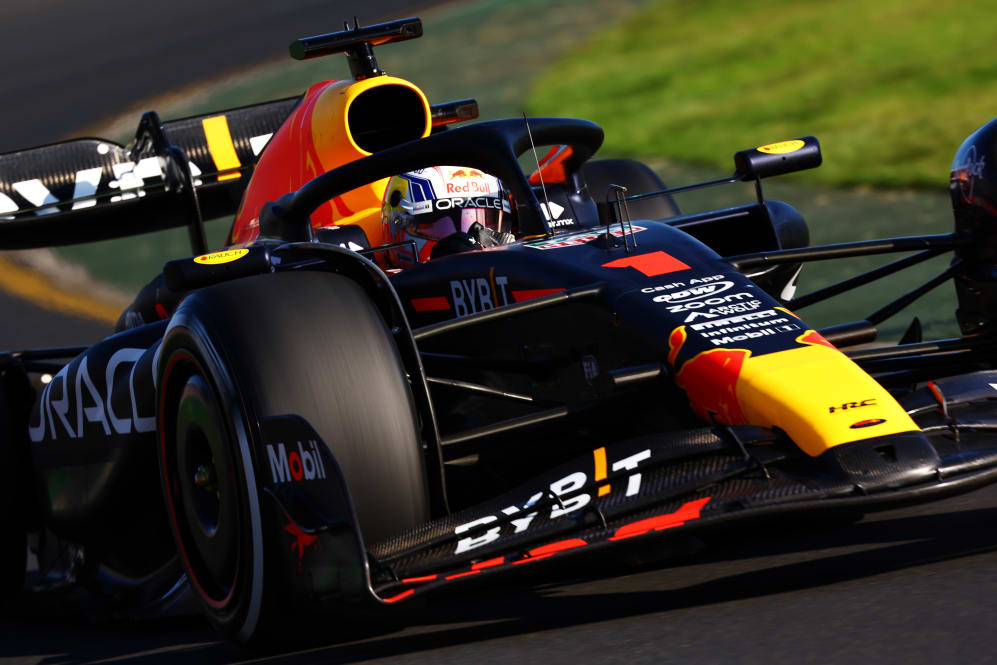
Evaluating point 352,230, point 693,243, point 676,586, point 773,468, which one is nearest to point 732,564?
point 676,586

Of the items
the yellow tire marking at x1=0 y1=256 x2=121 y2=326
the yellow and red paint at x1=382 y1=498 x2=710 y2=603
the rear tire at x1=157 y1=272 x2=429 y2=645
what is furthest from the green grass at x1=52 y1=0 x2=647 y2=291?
the yellow and red paint at x1=382 y1=498 x2=710 y2=603

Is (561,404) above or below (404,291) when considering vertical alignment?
below

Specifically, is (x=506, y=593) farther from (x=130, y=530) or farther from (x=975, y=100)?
(x=975, y=100)

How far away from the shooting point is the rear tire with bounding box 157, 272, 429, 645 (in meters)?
3.30

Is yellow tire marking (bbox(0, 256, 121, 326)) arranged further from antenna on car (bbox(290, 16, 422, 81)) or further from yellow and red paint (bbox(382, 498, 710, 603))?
yellow and red paint (bbox(382, 498, 710, 603))

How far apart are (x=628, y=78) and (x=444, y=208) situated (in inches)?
377

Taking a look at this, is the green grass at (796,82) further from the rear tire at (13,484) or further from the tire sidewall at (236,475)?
the tire sidewall at (236,475)

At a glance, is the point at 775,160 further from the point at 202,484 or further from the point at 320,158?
the point at 202,484

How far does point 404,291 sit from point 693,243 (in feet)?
2.96

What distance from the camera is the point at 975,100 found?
1185cm

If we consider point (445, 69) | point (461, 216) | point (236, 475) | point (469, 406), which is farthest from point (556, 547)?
point (445, 69)

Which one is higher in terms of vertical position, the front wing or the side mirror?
the side mirror

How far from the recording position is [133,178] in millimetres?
6680

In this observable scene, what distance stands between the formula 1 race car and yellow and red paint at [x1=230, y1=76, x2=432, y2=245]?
0.44 m
